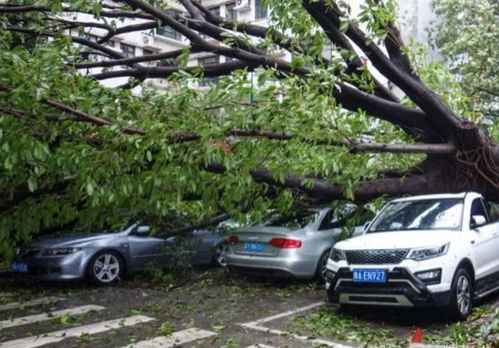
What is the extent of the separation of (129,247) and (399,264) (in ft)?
19.7

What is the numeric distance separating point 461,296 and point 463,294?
75 millimetres

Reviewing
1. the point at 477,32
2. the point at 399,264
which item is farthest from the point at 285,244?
the point at 477,32

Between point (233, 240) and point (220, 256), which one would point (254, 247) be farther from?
point (220, 256)

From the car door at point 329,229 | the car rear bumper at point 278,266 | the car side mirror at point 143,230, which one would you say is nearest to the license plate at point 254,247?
the car rear bumper at point 278,266

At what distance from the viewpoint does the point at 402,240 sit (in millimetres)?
7062

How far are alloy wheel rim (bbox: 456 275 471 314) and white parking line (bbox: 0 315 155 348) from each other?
4.36m

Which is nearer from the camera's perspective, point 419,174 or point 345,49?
point 345,49

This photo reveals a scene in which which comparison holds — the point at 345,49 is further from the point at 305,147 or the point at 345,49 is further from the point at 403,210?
the point at 403,210

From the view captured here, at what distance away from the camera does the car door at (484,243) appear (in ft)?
24.5

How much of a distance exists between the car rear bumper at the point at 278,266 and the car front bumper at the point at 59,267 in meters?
3.01

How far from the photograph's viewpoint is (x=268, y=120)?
6.26 metres

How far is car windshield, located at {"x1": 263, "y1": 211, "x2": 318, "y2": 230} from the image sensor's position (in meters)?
9.99

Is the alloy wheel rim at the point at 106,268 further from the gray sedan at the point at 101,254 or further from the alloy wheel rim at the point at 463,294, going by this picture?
the alloy wheel rim at the point at 463,294

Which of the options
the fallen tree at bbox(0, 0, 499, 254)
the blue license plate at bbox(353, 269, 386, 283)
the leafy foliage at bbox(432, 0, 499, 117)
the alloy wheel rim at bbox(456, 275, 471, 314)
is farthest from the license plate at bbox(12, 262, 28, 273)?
the leafy foliage at bbox(432, 0, 499, 117)
